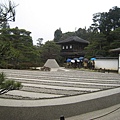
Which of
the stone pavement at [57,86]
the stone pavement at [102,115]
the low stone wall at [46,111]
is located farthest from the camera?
the stone pavement at [57,86]

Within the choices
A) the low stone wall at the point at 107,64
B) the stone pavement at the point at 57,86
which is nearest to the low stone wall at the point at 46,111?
the stone pavement at the point at 57,86

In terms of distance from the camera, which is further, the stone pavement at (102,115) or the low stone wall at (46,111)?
the stone pavement at (102,115)

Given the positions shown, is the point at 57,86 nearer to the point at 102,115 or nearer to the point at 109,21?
the point at 102,115

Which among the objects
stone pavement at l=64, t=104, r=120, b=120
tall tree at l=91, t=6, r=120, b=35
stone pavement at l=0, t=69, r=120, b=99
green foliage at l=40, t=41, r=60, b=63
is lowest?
stone pavement at l=64, t=104, r=120, b=120

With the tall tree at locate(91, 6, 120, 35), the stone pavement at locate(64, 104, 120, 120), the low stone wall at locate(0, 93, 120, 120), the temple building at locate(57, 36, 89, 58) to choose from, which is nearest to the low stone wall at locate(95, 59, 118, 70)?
the tall tree at locate(91, 6, 120, 35)

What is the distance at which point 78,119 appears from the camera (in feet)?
11.4

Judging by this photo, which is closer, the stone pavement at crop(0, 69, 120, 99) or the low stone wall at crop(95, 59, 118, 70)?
the stone pavement at crop(0, 69, 120, 99)

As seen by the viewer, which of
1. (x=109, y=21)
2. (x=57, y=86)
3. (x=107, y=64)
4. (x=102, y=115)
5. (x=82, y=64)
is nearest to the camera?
(x=102, y=115)

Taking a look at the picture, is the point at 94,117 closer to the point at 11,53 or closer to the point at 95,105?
the point at 95,105

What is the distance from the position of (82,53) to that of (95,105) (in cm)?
2420

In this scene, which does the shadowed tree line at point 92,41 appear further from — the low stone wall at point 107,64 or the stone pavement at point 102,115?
the stone pavement at point 102,115

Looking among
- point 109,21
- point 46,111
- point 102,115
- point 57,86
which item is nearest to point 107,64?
point 109,21

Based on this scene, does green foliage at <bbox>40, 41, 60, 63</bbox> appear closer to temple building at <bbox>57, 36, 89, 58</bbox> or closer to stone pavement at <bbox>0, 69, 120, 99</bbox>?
temple building at <bbox>57, 36, 89, 58</bbox>


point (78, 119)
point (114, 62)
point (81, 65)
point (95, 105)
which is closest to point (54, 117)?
point (78, 119)
